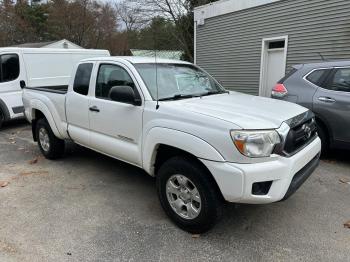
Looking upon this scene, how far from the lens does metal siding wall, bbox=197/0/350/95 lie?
9297 millimetres

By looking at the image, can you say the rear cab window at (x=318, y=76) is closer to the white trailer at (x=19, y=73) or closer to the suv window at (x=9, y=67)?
the white trailer at (x=19, y=73)

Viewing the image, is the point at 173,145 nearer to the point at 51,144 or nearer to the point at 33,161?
the point at 51,144

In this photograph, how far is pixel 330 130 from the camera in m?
5.54

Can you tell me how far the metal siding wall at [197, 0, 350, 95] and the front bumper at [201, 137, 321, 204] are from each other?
7.32 m

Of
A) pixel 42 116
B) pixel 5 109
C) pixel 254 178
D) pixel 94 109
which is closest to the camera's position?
pixel 254 178

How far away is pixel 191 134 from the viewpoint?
324 centimetres

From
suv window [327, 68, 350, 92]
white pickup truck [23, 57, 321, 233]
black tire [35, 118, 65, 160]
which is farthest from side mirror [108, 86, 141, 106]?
suv window [327, 68, 350, 92]

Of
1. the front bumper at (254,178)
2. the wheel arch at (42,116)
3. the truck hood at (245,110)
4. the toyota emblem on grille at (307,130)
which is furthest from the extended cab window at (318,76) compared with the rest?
the wheel arch at (42,116)

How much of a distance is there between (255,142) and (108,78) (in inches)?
94.8

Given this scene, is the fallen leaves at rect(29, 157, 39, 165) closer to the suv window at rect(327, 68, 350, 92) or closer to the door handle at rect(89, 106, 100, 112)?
the door handle at rect(89, 106, 100, 112)

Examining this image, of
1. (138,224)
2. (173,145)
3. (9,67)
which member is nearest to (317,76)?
(173,145)

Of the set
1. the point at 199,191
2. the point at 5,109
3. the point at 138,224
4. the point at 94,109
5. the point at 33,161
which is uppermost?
the point at 94,109

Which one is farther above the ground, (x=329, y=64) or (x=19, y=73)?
(x=329, y=64)

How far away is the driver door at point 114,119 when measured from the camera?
3979 mm
